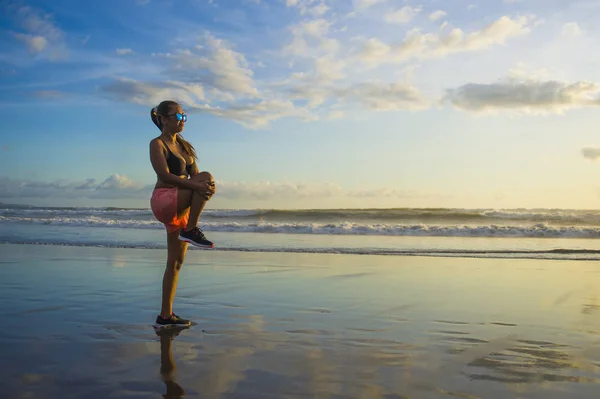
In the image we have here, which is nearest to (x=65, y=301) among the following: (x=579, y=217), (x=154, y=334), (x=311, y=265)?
(x=154, y=334)

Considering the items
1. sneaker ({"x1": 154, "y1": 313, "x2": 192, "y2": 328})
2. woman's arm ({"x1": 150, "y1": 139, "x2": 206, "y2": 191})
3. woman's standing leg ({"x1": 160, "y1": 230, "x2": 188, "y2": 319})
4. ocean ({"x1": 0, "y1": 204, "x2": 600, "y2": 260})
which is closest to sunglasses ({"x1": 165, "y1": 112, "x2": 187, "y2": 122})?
woman's arm ({"x1": 150, "y1": 139, "x2": 206, "y2": 191})

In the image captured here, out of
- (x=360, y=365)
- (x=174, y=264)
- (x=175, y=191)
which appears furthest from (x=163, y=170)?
(x=360, y=365)

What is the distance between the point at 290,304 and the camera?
626 centimetres

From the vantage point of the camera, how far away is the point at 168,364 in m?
3.75

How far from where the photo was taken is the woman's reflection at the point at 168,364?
318 centimetres

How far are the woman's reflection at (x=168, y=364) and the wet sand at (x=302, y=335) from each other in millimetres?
13

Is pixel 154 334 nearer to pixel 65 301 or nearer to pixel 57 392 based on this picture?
pixel 57 392

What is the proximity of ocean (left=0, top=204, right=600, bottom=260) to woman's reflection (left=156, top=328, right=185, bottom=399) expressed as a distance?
9.17 m

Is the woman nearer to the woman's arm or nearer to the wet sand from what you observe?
the woman's arm

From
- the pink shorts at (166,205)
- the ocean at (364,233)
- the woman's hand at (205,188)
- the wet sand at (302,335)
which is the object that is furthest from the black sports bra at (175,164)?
the ocean at (364,233)

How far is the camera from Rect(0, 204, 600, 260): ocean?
1466 cm

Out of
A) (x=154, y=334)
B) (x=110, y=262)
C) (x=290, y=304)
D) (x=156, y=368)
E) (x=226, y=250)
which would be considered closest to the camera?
(x=156, y=368)

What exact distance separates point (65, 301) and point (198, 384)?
3645 millimetres

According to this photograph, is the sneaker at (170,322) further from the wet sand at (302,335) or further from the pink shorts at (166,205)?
the pink shorts at (166,205)
